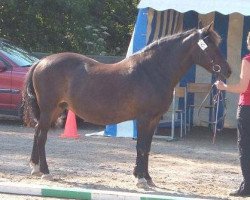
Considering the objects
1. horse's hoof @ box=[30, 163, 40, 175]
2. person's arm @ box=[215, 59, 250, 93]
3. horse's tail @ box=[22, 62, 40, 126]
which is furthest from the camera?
horse's tail @ box=[22, 62, 40, 126]

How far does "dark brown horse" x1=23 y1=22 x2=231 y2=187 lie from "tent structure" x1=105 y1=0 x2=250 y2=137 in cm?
337

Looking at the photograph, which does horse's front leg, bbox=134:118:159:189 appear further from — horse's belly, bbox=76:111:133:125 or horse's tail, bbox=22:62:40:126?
horse's tail, bbox=22:62:40:126

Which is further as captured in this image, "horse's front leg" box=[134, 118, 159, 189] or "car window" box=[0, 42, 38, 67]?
"car window" box=[0, 42, 38, 67]

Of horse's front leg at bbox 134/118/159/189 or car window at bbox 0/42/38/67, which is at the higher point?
car window at bbox 0/42/38/67

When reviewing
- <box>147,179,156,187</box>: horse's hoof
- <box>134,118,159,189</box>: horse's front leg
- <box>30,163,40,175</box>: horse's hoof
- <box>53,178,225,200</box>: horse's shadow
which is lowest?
<box>53,178,225,200</box>: horse's shadow

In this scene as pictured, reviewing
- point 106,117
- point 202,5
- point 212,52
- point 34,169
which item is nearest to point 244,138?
point 212,52

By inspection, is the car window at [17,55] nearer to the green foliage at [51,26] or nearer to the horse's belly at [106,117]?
the green foliage at [51,26]

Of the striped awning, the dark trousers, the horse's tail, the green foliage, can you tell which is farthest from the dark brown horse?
the green foliage

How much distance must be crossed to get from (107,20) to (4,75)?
1088 centimetres

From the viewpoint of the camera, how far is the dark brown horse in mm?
8039

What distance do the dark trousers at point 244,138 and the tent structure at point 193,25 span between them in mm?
4058

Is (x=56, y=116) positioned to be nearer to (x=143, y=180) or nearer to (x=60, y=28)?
(x=143, y=180)

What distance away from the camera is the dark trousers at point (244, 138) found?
25.0 ft

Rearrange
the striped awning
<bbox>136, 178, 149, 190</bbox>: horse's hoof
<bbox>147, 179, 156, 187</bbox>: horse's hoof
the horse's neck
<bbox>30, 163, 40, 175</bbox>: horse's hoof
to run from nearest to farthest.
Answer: <bbox>136, 178, 149, 190</bbox>: horse's hoof
<bbox>147, 179, 156, 187</bbox>: horse's hoof
the horse's neck
<bbox>30, 163, 40, 175</bbox>: horse's hoof
the striped awning
